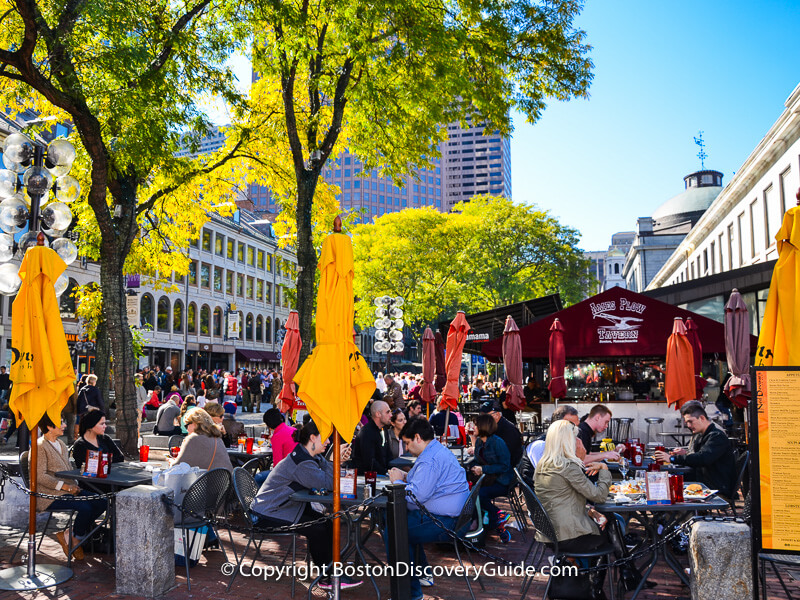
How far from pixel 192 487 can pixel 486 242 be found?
3522cm

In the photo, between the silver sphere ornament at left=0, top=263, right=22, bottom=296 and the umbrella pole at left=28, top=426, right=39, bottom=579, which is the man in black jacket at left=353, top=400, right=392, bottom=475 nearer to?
the umbrella pole at left=28, top=426, right=39, bottom=579

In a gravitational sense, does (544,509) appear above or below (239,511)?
above

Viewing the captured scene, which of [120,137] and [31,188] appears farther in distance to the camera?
[120,137]

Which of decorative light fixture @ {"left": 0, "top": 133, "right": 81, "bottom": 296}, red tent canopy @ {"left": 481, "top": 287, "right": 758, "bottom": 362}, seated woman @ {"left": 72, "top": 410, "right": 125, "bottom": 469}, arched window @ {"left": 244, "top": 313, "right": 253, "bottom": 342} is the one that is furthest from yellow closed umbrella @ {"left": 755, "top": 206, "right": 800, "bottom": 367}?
arched window @ {"left": 244, "top": 313, "right": 253, "bottom": 342}

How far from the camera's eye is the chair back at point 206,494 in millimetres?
6277

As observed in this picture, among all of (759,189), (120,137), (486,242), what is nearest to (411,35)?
(120,137)

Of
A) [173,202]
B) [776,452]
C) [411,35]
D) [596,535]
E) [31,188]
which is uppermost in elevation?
[411,35]

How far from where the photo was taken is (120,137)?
1170 centimetres

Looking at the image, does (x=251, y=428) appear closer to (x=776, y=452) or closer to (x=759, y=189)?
(x=776, y=452)

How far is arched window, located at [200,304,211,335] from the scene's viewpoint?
48625mm

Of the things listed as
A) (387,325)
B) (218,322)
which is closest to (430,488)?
(387,325)

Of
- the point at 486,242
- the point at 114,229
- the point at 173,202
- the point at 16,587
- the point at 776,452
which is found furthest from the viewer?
the point at 486,242

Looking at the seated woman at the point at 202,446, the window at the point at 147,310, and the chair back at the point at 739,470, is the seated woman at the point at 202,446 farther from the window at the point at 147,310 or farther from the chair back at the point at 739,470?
the window at the point at 147,310

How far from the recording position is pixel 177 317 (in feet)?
150
